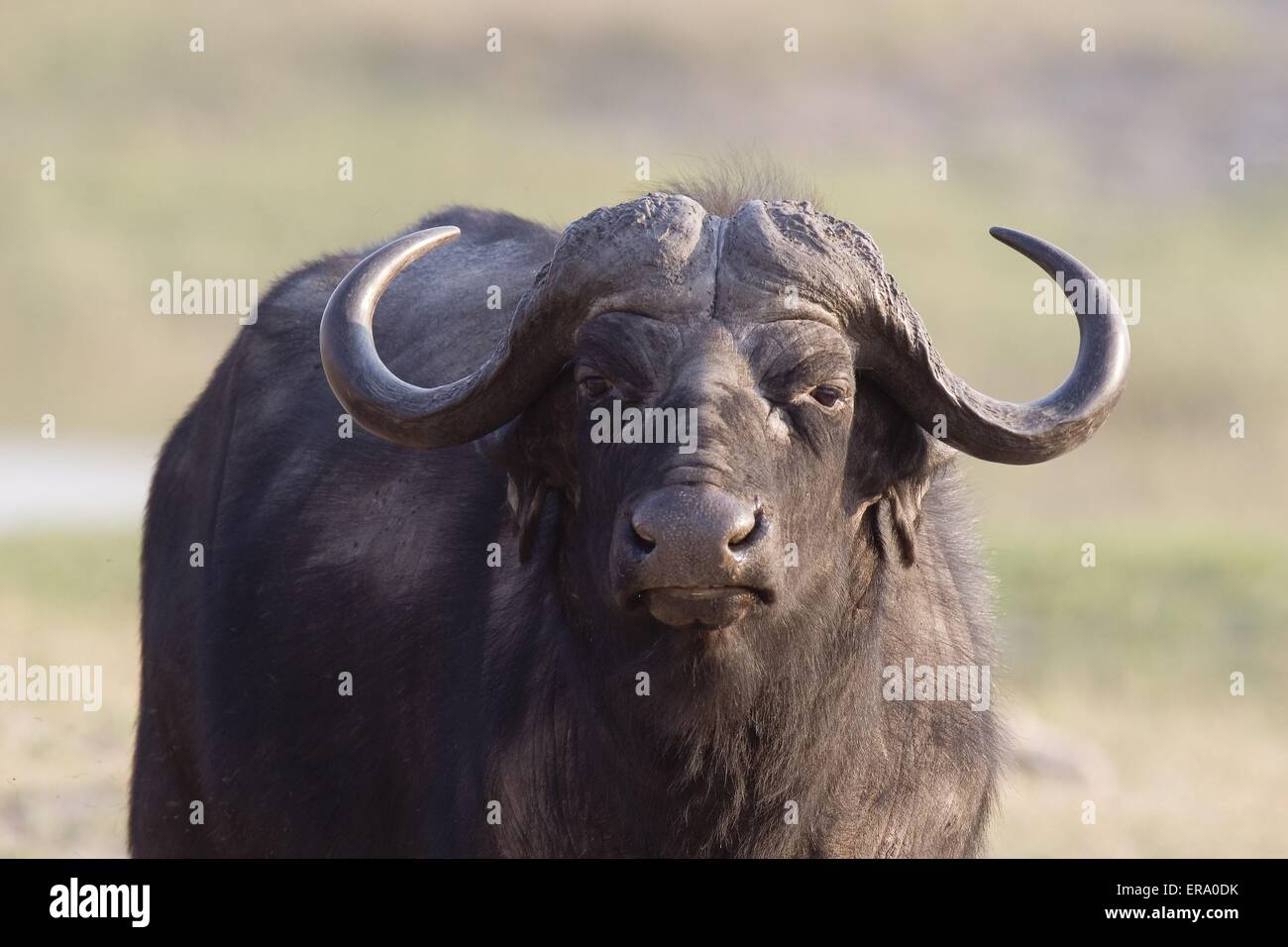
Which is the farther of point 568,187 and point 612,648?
point 568,187

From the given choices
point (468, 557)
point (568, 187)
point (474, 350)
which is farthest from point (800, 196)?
point (568, 187)

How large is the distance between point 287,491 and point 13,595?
9.46 metres

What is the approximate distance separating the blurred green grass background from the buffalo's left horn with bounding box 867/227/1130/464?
1.99 m

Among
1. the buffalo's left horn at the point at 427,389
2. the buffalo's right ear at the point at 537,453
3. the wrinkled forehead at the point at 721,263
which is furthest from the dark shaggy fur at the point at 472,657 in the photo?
→ the wrinkled forehead at the point at 721,263

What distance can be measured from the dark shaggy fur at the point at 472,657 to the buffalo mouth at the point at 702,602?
0.28 metres

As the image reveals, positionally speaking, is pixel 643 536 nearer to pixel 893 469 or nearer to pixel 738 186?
pixel 893 469

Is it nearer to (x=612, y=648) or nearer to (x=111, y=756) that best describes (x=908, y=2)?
(x=111, y=756)

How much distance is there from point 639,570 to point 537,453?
3.75 feet

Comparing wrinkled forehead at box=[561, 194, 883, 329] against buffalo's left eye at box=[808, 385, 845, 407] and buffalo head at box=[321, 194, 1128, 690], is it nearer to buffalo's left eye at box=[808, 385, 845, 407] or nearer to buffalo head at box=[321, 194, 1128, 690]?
buffalo head at box=[321, 194, 1128, 690]

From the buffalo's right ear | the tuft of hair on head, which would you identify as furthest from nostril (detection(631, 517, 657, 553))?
the tuft of hair on head

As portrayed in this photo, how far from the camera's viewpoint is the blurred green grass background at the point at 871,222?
561 inches

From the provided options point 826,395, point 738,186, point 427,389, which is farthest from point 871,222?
point 826,395

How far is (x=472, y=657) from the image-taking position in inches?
265

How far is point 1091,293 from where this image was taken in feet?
19.8
